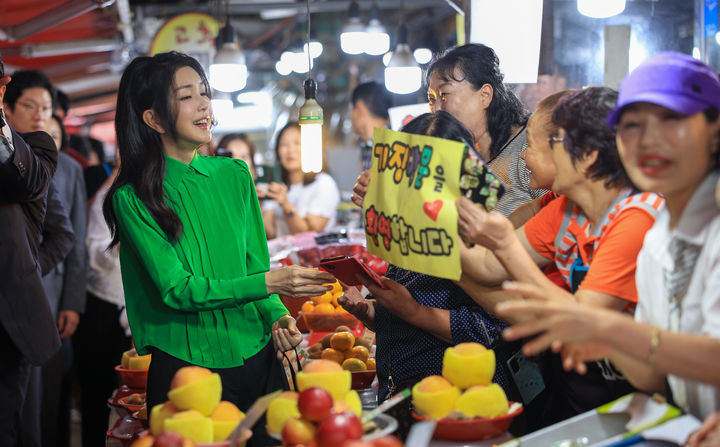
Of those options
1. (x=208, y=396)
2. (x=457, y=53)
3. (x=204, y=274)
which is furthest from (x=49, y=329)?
(x=457, y=53)

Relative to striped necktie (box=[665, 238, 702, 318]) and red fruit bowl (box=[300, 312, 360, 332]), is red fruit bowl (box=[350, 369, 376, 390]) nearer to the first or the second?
red fruit bowl (box=[300, 312, 360, 332])

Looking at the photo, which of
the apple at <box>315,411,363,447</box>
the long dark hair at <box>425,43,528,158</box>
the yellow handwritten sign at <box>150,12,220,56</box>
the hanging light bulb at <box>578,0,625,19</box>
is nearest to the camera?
the apple at <box>315,411,363,447</box>

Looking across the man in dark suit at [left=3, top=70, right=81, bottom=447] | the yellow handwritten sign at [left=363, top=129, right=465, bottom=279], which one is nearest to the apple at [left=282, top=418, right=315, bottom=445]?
the yellow handwritten sign at [left=363, top=129, right=465, bottom=279]

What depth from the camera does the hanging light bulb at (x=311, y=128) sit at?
3.24 m

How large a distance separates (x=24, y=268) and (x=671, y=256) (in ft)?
8.10

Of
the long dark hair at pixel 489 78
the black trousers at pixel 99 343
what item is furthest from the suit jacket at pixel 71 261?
the long dark hair at pixel 489 78

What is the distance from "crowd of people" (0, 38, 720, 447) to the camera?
1.57m

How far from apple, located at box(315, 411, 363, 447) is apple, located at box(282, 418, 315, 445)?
1.5 inches

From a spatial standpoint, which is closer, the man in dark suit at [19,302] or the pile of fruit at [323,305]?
the man in dark suit at [19,302]

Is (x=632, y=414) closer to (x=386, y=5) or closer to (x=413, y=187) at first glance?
(x=413, y=187)

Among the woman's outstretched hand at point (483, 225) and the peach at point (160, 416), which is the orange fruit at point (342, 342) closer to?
the woman's outstretched hand at point (483, 225)

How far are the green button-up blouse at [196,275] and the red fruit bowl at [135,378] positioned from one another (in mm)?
693

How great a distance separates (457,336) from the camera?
8.20 ft

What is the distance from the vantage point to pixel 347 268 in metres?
2.46
